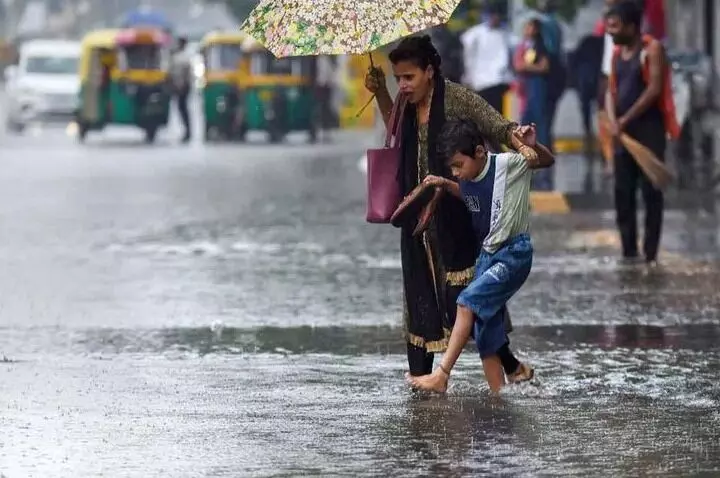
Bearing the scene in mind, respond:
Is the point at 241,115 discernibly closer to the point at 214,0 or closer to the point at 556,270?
the point at 556,270

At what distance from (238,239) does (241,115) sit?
788 inches

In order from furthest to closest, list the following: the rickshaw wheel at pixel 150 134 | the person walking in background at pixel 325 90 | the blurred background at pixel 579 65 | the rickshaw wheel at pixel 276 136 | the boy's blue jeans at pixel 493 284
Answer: the person walking in background at pixel 325 90 → the rickshaw wheel at pixel 150 134 → the rickshaw wheel at pixel 276 136 → the blurred background at pixel 579 65 → the boy's blue jeans at pixel 493 284

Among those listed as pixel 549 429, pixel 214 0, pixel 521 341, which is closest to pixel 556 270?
pixel 521 341

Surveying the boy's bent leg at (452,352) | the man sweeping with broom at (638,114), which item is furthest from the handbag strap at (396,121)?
the man sweeping with broom at (638,114)

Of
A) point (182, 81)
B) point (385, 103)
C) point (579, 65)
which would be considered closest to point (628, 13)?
point (385, 103)

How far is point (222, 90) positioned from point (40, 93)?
23.5 ft

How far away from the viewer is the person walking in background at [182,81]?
119 feet

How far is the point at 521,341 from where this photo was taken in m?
10.2

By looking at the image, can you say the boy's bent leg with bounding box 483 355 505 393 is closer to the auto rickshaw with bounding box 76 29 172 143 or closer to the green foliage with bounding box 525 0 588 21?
the green foliage with bounding box 525 0 588 21

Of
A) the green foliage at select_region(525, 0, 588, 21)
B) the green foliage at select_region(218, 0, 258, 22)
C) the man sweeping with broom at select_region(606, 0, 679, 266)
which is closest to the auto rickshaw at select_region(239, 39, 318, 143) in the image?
the green foliage at select_region(525, 0, 588, 21)

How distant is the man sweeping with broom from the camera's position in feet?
42.7

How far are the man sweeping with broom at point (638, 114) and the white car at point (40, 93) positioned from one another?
28.0 m

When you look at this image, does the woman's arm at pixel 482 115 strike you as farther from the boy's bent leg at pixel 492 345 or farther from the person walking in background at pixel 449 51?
the person walking in background at pixel 449 51

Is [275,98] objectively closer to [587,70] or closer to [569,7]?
[569,7]
